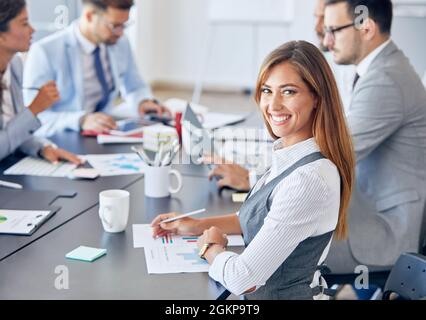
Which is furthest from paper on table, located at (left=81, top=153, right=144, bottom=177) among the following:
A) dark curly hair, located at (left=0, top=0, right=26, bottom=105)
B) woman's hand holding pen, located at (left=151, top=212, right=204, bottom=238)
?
woman's hand holding pen, located at (left=151, top=212, right=204, bottom=238)

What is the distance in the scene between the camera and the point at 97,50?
10.1ft

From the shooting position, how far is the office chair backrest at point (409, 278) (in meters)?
1.53

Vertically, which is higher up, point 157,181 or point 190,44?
point 157,181

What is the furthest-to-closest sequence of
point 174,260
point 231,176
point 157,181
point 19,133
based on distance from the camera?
1. point 19,133
2. point 231,176
3. point 157,181
4. point 174,260

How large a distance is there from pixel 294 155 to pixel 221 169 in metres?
0.64

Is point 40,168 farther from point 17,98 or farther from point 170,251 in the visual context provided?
point 170,251

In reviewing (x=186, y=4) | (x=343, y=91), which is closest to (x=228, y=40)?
(x=186, y=4)

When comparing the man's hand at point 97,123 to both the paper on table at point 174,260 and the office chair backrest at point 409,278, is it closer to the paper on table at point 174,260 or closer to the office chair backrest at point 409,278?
the paper on table at point 174,260

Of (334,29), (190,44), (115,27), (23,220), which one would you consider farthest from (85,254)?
(190,44)

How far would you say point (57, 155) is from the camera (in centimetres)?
219

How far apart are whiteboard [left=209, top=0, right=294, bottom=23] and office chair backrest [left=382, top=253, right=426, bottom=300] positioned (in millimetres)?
4746

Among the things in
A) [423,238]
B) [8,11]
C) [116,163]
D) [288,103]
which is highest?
[8,11]

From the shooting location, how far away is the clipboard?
153cm

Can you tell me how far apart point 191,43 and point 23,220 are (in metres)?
5.52
